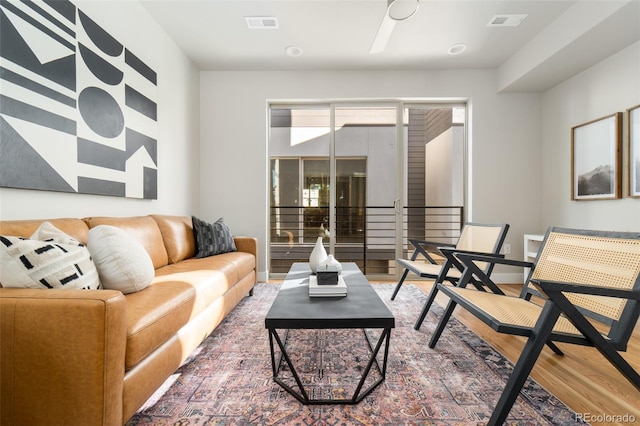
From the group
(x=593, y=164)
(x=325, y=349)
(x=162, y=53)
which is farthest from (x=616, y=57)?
(x=162, y=53)

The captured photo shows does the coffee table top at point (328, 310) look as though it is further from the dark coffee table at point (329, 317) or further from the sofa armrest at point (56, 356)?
the sofa armrest at point (56, 356)

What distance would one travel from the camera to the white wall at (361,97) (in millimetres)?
3898

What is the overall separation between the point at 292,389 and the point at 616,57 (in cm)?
398

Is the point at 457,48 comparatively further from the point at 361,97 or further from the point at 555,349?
the point at 555,349

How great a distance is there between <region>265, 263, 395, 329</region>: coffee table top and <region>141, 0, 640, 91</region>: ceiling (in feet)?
8.05

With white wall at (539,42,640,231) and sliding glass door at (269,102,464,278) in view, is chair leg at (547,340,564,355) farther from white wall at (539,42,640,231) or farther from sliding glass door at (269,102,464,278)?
sliding glass door at (269,102,464,278)

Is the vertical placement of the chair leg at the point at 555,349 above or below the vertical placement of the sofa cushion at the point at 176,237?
below

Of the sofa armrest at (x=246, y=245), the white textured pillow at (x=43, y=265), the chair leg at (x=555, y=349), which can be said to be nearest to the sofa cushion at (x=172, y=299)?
the white textured pillow at (x=43, y=265)

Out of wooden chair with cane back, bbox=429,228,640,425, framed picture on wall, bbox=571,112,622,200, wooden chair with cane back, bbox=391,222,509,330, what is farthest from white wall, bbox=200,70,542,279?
wooden chair with cane back, bbox=429,228,640,425

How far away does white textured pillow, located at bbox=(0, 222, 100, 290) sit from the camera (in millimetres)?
1118

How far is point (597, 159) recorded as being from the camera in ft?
9.99

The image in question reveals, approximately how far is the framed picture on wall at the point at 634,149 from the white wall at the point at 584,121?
6 centimetres

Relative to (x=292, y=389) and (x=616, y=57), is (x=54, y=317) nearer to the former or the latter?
(x=292, y=389)

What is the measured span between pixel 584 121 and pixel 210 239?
409cm
